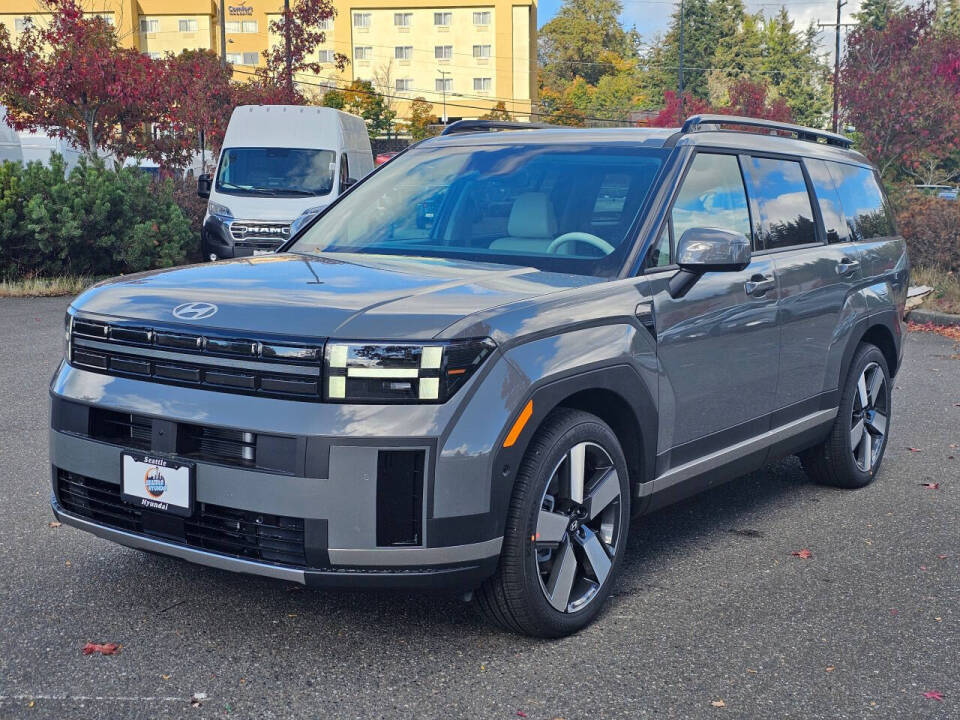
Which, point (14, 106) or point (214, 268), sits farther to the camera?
point (14, 106)

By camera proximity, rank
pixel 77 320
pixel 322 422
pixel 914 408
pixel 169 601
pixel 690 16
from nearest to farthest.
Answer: pixel 322 422 < pixel 77 320 < pixel 169 601 < pixel 914 408 < pixel 690 16

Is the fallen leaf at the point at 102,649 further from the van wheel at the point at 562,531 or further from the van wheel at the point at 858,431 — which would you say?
the van wheel at the point at 858,431

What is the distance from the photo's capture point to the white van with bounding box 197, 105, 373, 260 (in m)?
17.4

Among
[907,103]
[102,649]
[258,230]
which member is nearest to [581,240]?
[102,649]

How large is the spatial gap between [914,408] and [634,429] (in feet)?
17.7

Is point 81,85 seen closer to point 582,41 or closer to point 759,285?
point 759,285

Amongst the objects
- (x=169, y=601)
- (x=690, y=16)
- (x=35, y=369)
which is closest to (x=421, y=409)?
(x=169, y=601)

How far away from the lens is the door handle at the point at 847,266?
617 cm

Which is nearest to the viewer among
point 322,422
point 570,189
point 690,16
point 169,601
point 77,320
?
point 322,422

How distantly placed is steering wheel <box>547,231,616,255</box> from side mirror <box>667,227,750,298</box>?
0.29m

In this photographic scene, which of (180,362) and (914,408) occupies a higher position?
(180,362)

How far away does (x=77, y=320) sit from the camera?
423 centimetres

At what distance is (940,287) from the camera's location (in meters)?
16.0

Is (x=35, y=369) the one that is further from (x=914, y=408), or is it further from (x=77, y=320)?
(x=914, y=408)
